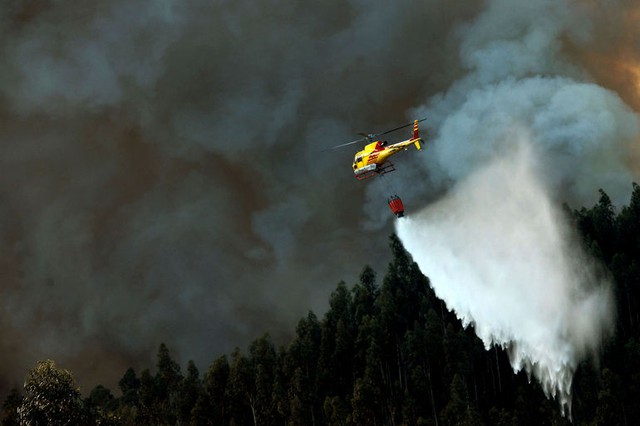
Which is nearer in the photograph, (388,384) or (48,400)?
(48,400)

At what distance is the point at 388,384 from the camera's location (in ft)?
608

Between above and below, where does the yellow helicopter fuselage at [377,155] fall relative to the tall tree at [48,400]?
above

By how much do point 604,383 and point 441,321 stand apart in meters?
41.2

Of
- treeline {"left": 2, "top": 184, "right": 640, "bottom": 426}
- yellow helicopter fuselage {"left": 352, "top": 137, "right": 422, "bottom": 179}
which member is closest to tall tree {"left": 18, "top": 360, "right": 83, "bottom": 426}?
treeline {"left": 2, "top": 184, "right": 640, "bottom": 426}

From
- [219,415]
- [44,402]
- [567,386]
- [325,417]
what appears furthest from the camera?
[219,415]

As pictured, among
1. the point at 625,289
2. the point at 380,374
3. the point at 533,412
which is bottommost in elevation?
the point at 533,412

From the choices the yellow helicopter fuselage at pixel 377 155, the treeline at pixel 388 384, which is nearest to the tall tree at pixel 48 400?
the treeline at pixel 388 384

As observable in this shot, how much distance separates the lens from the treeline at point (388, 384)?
155 meters

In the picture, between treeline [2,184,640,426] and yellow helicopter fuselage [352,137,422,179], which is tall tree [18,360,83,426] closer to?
treeline [2,184,640,426]

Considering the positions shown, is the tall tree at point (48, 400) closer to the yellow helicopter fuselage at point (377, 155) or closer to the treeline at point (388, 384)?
the treeline at point (388, 384)

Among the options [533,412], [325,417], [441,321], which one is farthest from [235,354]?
[533,412]

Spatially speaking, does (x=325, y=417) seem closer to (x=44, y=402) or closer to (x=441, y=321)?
(x=441, y=321)

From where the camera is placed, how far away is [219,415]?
635ft

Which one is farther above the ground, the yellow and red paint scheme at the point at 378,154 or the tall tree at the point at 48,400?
the yellow and red paint scheme at the point at 378,154
